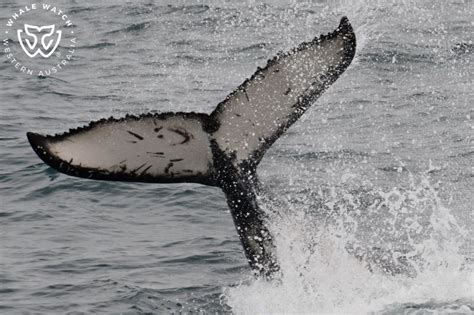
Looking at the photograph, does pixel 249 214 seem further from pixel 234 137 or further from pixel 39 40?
pixel 39 40

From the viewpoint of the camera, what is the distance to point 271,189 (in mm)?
14539

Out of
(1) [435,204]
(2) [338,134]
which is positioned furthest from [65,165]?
(2) [338,134]

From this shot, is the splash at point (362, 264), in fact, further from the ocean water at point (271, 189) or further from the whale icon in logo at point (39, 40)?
the whale icon in logo at point (39, 40)

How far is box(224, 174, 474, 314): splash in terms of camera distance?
1002 centimetres

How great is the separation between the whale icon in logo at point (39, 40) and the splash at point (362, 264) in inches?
475

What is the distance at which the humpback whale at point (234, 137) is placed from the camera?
886 centimetres

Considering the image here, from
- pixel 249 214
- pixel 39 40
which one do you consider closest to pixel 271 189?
pixel 249 214

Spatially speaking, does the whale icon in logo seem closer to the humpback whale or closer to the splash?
the splash

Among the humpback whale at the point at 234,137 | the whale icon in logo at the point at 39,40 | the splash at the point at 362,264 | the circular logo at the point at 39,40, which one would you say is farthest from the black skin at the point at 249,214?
the whale icon in logo at the point at 39,40

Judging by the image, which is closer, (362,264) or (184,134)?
(184,134)

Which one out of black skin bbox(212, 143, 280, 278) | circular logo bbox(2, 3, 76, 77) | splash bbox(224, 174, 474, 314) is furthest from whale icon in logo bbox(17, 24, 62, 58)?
black skin bbox(212, 143, 280, 278)

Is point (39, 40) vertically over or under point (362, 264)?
over

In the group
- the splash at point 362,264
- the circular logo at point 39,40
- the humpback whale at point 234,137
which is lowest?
the splash at point 362,264

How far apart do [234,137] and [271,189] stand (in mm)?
5221
